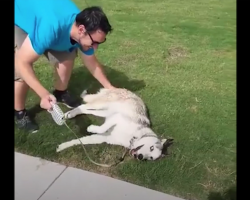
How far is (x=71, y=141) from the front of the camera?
344cm

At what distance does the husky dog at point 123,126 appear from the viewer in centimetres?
327

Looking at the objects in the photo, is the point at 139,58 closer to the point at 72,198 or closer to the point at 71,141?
the point at 71,141

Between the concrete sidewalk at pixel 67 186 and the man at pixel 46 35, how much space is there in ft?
1.66

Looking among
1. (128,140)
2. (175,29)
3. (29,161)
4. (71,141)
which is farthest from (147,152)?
(175,29)

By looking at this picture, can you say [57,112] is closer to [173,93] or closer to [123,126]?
[123,126]

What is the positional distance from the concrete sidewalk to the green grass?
3.8 inches

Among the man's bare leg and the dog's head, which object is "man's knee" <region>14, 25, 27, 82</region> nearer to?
the man's bare leg

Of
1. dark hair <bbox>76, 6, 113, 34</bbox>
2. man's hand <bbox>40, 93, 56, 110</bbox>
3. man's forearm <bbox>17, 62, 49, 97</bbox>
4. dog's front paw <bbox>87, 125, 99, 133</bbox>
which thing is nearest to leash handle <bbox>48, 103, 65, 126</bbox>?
man's hand <bbox>40, 93, 56, 110</bbox>

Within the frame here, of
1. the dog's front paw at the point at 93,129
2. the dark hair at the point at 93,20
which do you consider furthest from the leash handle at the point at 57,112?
the dark hair at the point at 93,20

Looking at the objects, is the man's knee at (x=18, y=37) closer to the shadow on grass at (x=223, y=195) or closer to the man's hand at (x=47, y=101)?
the man's hand at (x=47, y=101)

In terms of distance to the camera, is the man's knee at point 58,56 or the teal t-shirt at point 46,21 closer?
the teal t-shirt at point 46,21

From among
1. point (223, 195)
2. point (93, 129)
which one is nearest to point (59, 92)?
point (93, 129)

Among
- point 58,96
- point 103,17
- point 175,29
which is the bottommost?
point 175,29

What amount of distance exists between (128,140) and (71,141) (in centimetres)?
48
